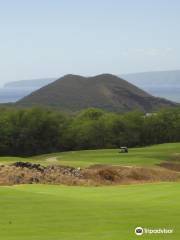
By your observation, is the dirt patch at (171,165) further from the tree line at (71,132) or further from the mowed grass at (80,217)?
the tree line at (71,132)

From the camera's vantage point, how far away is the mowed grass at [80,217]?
14219 mm

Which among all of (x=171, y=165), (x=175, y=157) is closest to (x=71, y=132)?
(x=175, y=157)

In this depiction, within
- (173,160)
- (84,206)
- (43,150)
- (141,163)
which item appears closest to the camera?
(84,206)

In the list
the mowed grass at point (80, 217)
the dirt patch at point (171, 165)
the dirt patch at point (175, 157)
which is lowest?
the dirt patch at point (171, 165)

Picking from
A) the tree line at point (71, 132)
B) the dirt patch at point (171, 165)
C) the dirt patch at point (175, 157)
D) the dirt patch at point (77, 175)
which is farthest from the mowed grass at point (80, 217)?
the tree line at point (71, 132)

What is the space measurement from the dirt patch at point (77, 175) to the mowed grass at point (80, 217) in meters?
14.4

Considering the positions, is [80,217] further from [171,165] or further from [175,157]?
[175,157]

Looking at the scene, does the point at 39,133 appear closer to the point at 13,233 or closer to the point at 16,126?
the point at 16,126

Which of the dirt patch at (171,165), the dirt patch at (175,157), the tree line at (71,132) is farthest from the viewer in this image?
the tree line at (71,132)

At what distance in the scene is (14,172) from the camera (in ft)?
126

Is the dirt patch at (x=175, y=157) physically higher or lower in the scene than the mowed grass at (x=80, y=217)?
lower

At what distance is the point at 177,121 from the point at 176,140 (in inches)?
206

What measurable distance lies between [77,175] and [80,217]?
2393 cm

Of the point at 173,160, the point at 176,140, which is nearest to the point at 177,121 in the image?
the point at 176,140
